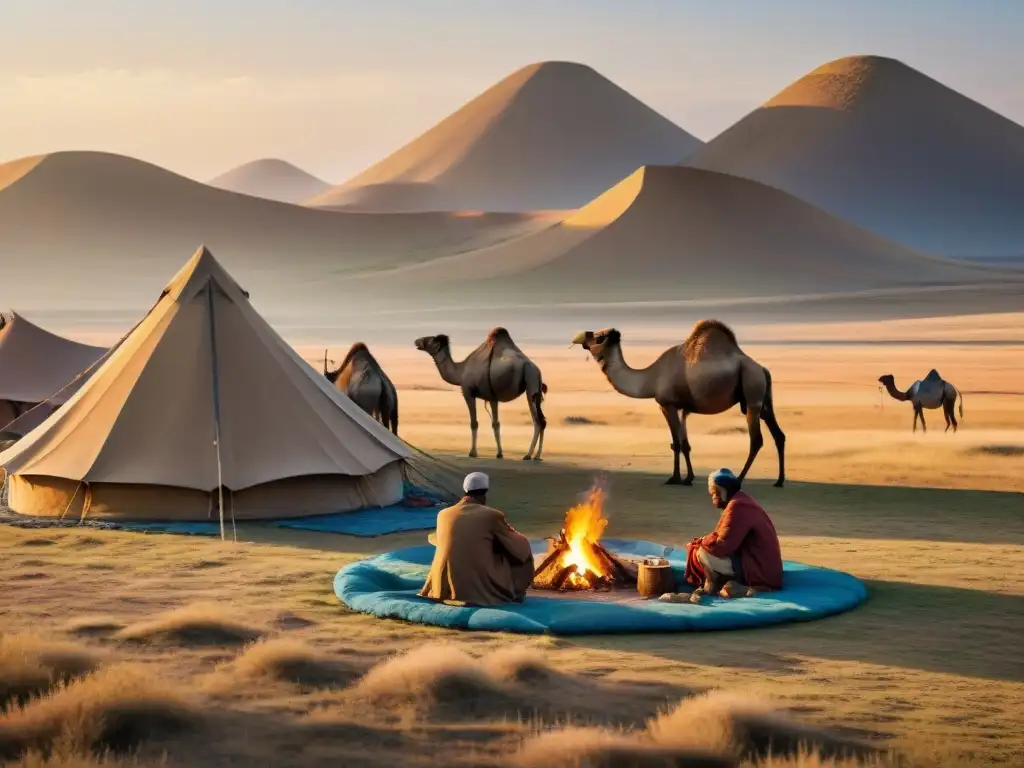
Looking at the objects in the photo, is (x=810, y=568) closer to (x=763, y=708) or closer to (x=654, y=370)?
(x=763, y=708)

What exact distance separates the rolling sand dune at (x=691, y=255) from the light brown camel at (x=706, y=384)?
73.3 meters

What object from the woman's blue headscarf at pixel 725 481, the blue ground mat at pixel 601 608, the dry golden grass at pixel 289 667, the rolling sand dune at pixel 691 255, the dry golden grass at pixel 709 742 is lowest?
the dry golden grass at pixel 709 742

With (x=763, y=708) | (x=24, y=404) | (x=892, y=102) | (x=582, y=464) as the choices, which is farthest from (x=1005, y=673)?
(x=892, y=102)

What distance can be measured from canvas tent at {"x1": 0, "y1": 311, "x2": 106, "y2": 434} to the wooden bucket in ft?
43.5

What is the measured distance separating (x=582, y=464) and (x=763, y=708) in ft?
42.5

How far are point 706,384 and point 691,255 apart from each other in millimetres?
86803

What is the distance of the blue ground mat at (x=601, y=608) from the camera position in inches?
399

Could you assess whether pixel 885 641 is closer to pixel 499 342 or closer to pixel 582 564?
pixel 582 564

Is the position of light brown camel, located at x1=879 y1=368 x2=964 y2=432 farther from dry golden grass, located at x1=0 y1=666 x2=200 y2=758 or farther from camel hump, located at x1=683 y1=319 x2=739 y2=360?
dry golden grass, located at x1=0 y1=666 x2=200 y2=758

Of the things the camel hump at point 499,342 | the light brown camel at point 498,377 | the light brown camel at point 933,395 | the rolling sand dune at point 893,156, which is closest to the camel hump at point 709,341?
the light brown camel at point 498,377

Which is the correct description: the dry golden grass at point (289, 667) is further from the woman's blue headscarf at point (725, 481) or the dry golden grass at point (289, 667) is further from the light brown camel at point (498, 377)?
the light brown camel at point (498, 377)

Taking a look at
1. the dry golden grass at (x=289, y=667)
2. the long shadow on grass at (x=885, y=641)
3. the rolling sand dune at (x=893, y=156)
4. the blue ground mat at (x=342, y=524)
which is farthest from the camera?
the rolling sand dune at (x=893, y=156)

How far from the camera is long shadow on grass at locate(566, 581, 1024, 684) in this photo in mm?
9359

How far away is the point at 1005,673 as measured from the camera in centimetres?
915
